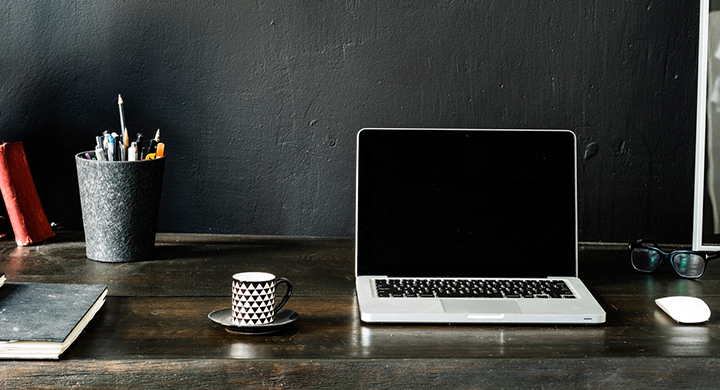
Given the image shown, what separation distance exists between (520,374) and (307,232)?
75 centimetres

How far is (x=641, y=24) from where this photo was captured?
1.35 metres

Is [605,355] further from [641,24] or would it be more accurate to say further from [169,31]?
[169,31]

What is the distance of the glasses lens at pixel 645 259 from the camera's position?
117 cm

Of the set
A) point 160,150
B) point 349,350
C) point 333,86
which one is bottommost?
point 349,350

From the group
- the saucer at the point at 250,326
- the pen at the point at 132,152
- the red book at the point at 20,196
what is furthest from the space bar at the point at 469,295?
the red book at the point at 20,196

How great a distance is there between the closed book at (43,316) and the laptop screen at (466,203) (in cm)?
43

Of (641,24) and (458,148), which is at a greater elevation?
(641,24)

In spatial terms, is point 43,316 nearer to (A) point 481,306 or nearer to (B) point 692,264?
(A) point 481,306

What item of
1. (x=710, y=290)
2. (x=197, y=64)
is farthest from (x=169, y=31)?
(x=710, y=290)

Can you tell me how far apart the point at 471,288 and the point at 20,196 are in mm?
912

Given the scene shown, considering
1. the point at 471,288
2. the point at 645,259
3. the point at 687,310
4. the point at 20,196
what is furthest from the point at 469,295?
the point at 20,196

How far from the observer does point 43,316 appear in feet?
2.71

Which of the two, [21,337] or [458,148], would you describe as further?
Result: [458,148]

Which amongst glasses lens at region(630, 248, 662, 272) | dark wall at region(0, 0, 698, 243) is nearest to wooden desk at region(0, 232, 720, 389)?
glasses lens at region(630, 248, 662, 272)
